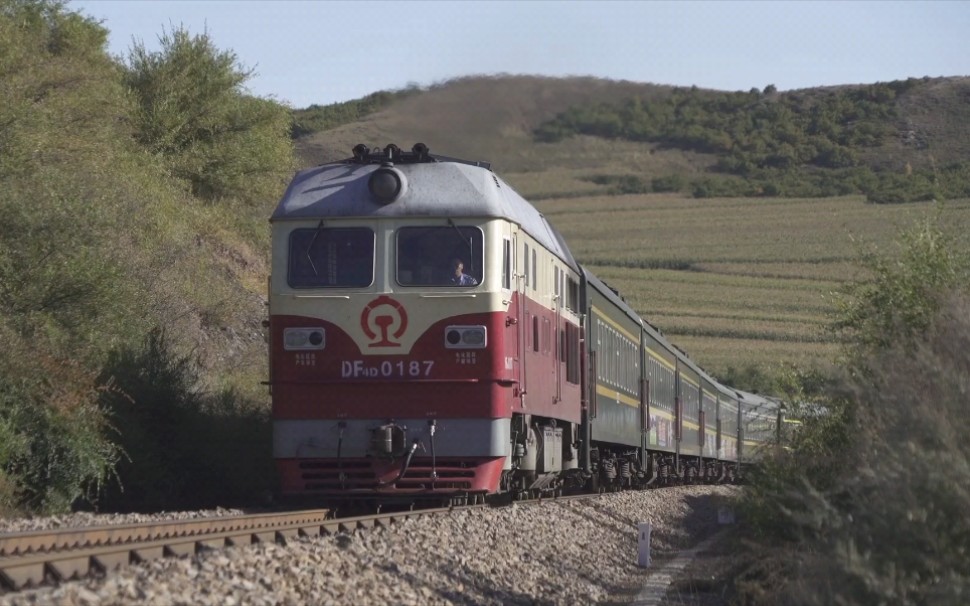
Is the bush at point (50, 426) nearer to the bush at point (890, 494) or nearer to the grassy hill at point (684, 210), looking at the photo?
the grassy hill at point (684, 210)

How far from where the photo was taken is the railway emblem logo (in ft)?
41.3

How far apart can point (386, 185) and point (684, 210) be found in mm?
61336

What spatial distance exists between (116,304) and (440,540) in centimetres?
684

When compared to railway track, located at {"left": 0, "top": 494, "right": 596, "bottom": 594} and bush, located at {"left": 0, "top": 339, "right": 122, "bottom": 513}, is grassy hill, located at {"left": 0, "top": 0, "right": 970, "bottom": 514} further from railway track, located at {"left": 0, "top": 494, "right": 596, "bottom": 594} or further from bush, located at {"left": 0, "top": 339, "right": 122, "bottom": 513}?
railway track, located at {"left": 0, "top": 494, "right": 596, "bottom": 594}

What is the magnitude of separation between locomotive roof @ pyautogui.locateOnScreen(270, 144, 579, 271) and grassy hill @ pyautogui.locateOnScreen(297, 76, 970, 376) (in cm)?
279

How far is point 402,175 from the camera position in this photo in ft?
42.7

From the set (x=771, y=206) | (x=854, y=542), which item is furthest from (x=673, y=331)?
(x=854, y=542)

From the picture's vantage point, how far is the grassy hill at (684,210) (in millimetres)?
16312

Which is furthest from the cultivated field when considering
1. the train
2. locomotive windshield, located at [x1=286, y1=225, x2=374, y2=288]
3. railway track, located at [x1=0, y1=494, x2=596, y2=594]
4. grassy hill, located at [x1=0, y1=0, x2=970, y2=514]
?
railway track, located at [x1=0, y1=494, x2=596, y2=594]

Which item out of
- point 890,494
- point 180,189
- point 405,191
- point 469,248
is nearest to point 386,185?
point 405,191

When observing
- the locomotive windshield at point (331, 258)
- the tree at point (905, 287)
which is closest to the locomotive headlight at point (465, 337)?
the locomotive windshield at point (331, 258)

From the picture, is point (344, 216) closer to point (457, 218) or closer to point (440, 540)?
point (457, 218)

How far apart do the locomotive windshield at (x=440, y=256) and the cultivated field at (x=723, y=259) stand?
3964cm

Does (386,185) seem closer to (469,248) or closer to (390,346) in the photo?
(469,248)
